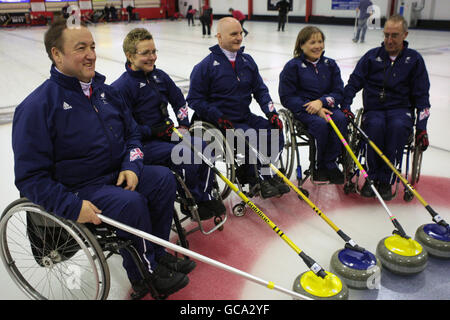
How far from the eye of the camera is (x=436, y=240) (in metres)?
2.00

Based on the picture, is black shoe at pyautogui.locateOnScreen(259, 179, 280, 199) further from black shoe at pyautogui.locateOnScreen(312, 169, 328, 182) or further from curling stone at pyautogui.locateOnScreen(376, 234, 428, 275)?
curling stone at pyautogui.locateOnScreen(376, 234, 428, 275)

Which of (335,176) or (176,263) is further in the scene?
→ (335,176)

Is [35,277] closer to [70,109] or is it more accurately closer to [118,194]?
[118,194]

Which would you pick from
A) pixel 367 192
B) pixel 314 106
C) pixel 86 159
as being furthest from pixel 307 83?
pixel 86 159

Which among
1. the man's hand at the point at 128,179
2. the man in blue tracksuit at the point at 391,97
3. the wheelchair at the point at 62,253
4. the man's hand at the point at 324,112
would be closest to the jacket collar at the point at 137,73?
the man's hand at the point at 128,179

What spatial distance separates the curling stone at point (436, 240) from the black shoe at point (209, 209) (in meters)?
1.10

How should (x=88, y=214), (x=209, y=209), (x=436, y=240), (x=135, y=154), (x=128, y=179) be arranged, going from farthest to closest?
(x=209, y=209), (x=436, y=240), (x=135, y=154), (x=128, y=179), (x=88, y=214)

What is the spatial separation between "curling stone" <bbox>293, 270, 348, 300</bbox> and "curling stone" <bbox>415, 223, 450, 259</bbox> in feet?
2.11

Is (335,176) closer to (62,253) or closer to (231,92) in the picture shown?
(231,92)

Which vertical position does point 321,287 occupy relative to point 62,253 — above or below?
below

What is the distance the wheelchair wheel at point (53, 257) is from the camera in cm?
149

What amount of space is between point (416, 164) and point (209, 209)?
156 centimetres

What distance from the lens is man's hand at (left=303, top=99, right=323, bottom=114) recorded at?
263 centimetres
